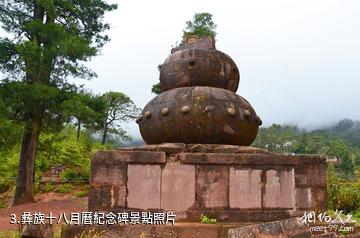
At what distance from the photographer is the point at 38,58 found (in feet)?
44.0

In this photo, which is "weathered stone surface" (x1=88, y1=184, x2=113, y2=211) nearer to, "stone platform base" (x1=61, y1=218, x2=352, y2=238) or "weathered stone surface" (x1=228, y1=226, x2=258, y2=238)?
"stone platform base" (x1=61, y1=218, x2=352, y2=238)

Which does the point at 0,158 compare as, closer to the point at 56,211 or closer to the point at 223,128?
the point at 56,211

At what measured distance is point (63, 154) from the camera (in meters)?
21.6

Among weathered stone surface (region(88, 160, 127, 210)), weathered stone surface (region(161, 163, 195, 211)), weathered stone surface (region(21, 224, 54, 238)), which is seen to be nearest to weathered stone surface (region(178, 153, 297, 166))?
weathered stone surface (region(161, 163, 195, 211))

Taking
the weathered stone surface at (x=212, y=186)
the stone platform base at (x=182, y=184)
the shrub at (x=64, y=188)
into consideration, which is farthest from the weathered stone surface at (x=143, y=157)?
the shrub at (x=64, y=188)

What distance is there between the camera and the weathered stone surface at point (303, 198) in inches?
255

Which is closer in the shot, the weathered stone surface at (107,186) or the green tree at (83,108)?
the weathered stone surface at (107,186)

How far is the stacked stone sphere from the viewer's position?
6559 millimetres

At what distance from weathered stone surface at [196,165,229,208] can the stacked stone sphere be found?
0.64 meters

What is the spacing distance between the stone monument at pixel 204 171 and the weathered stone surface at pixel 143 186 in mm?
14

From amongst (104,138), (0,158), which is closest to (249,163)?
(0,158)


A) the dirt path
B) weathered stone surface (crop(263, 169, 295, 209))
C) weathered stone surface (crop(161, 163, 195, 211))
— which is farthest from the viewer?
the dirt path
